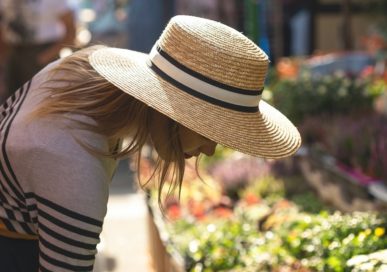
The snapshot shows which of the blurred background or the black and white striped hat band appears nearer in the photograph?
the black and white striped hat band

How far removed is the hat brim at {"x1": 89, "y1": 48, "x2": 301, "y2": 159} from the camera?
7.49 ft

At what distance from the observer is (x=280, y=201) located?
647cm

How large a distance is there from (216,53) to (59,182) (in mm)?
588

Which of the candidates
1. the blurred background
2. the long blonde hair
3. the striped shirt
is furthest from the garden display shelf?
the striped shirt

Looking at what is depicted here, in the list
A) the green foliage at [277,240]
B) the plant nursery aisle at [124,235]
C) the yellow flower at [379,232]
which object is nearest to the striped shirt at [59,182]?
the green foliage at [277,240]

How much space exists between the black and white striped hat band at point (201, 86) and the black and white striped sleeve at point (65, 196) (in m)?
0.32

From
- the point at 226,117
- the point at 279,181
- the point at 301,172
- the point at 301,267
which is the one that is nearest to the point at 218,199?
the point at 279,181

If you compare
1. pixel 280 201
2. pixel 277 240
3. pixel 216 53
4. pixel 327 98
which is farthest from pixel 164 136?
pixel 327 98

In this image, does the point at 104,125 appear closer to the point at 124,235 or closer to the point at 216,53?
the point at 216,53

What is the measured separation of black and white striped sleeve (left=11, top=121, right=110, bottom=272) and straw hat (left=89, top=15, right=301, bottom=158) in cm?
23

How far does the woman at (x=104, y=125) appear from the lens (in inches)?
88.5

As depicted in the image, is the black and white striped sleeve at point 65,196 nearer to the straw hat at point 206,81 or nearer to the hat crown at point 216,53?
the straw hat at point 206,81

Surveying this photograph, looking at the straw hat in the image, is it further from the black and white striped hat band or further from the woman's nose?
the woman's nose

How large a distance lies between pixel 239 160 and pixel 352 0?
14.6 m
